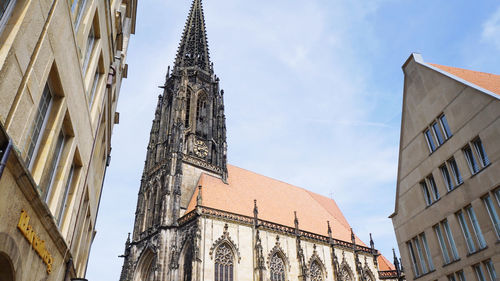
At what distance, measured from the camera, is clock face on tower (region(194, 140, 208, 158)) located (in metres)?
34.7

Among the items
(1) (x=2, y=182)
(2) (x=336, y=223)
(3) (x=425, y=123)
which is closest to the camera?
(1) (x=2, y=182)

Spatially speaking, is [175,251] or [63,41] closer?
[63,41]

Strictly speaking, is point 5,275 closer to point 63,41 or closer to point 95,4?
point 63,41

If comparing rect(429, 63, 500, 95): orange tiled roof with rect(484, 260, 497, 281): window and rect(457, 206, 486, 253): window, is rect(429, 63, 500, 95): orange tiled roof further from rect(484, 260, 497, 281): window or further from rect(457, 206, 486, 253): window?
rect(484, 260, 497, 281): window

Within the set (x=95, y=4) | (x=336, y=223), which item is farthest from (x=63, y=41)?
(x=336, y=223)

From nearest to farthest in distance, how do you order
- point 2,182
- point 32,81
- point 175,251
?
point 2,182 < point 32,81 < point 175,251

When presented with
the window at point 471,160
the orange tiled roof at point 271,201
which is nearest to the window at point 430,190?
the window at point 471,160

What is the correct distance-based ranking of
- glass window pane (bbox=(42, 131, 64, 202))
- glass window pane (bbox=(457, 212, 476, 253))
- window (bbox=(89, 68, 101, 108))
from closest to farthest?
glass window pane (bbox=(42, 131, 64, 202)) → window (bbox=(89, 68, 101, 108)) → glass window pane (bbox=(457, 212, 476, 253))

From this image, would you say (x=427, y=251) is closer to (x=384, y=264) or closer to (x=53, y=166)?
(x=53, y=166)

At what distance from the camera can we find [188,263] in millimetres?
25922

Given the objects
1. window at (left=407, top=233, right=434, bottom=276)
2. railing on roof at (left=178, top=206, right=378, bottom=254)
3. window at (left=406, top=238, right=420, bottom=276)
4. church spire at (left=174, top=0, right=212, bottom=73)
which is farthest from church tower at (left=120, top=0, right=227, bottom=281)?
window at (left=407, top=233, right=434, bottom=276)

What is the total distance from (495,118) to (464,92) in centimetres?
189

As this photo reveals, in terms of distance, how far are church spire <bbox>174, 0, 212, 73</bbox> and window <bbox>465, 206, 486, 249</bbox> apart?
33.7m

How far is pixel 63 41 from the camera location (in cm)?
630
